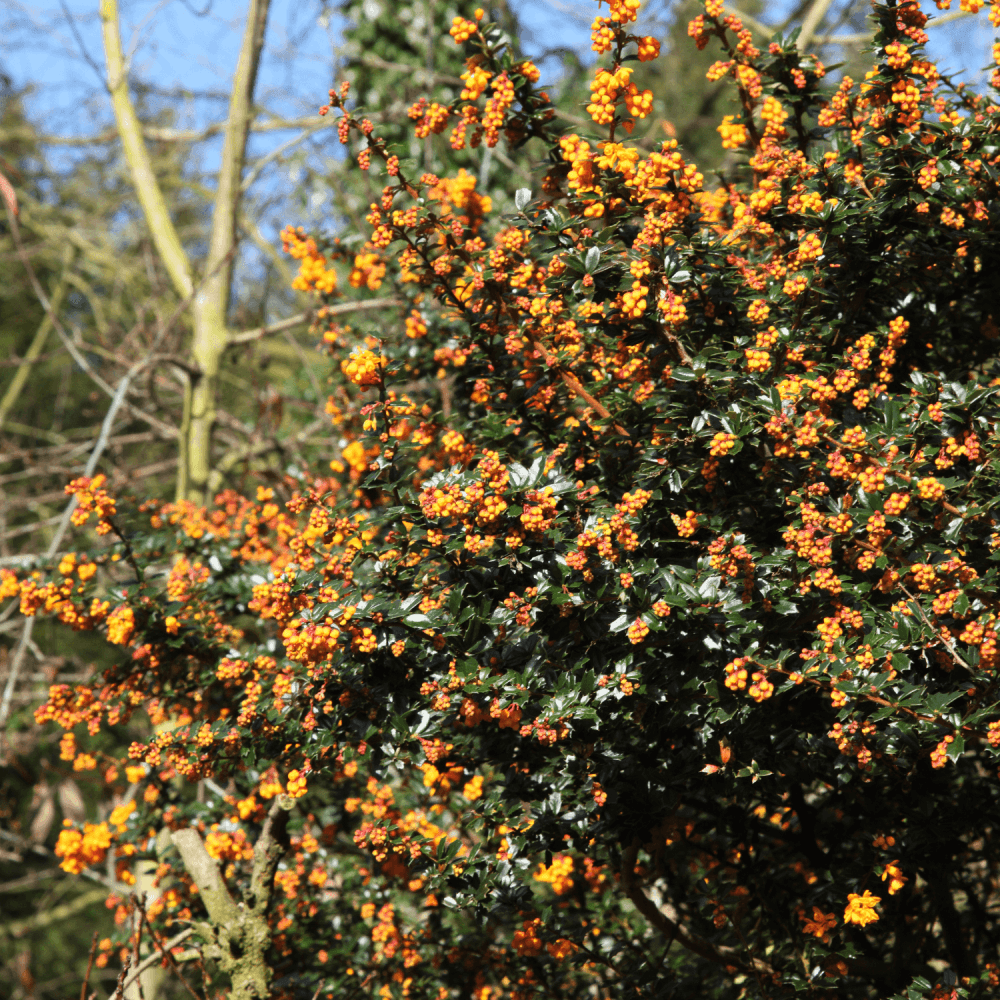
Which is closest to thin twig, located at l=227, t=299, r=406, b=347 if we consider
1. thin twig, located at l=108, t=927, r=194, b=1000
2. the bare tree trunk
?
the bare tree trunk

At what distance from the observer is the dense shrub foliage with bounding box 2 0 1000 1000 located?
2094 mm

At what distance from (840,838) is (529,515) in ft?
5.45

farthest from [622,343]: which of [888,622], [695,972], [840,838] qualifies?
[695,972]

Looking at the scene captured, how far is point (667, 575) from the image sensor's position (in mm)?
2084

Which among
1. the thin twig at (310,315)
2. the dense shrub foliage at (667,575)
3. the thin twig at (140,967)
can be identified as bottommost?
the thin twig at (140,967)

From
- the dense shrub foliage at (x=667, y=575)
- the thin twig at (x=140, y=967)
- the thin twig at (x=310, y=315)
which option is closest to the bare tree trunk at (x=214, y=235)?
the thin twig at (x=310, y=315)

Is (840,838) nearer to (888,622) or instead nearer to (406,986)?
(888,622)

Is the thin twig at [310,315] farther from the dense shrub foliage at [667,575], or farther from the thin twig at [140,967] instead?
the thin twig at [140,967]

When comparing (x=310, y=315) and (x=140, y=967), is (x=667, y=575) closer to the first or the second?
(x=140, y=967)

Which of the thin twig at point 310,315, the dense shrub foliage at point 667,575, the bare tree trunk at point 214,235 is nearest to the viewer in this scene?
the dense shrub foliage at point 667,575

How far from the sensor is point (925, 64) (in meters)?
2.39

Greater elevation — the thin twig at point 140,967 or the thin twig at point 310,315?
the thin twig at point 310,315

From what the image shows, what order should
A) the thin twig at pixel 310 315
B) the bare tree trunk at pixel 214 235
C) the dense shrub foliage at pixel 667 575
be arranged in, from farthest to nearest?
the bare tree trunk at pixel 214 235 → the thin twig at pixel 310 315 → the dense shrub foliage at pixel 667 575

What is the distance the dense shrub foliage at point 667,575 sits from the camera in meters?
2.09
